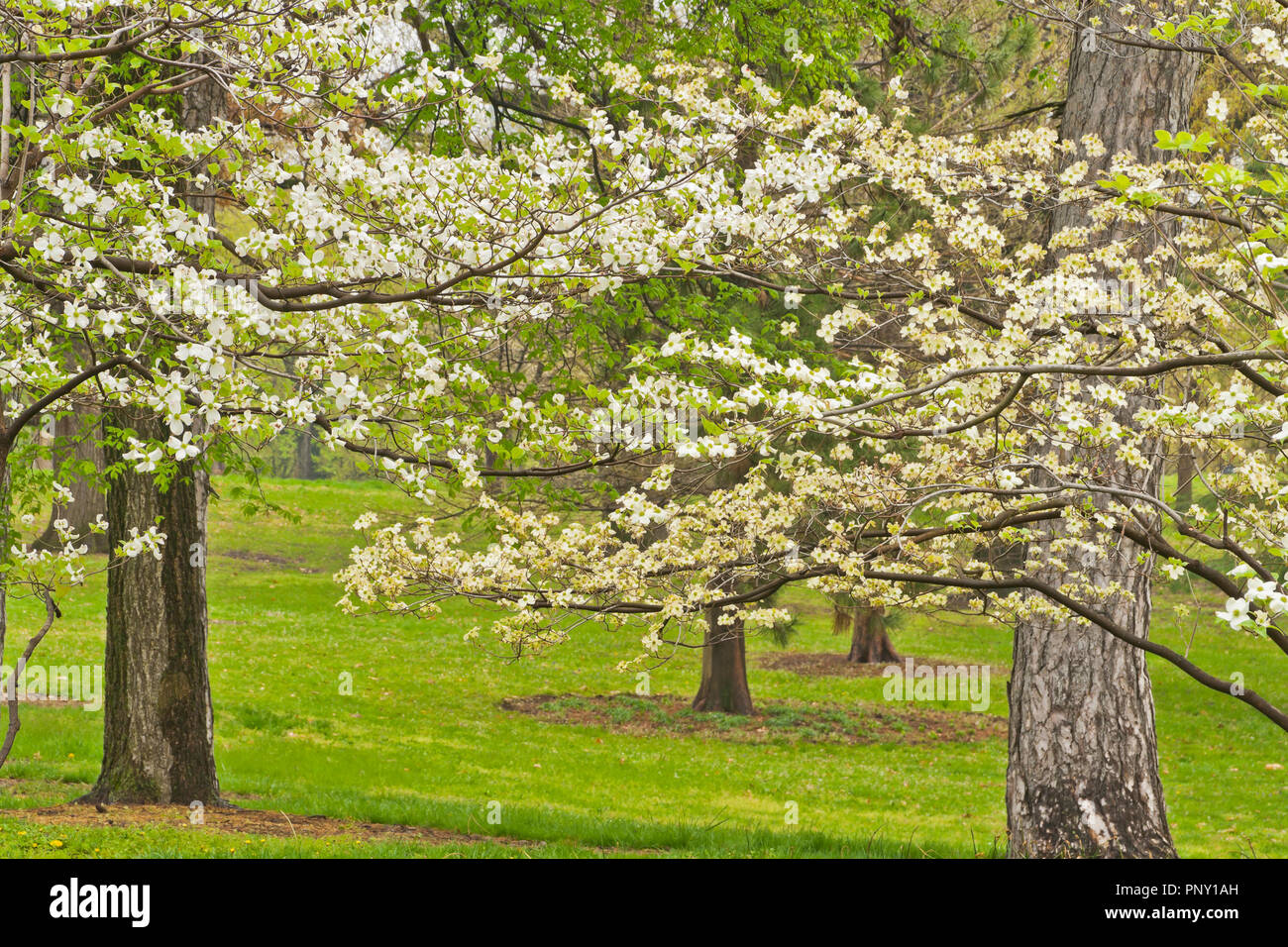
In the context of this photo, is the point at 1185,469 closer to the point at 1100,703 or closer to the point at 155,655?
the point at 1100,703

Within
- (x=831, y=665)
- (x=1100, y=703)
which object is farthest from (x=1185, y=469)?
(x=831, y=665)

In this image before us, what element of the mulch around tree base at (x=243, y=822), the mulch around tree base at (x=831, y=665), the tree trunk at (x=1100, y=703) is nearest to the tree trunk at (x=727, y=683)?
the mulch around tree base at (x=831, y=665)

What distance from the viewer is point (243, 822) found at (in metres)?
8.47

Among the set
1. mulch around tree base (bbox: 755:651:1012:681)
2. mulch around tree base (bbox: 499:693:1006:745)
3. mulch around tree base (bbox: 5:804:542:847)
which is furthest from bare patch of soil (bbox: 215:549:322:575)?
mulch around tree base (bbox: 5:804:542:847)

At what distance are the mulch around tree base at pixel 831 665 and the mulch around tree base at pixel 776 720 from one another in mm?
2559

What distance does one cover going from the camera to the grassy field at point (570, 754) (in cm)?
880

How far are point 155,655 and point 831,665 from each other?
17287 millimetres

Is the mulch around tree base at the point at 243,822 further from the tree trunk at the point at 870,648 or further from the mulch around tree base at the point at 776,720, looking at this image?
the tree trunk at the point at 870,648

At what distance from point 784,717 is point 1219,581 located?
43.6 feet

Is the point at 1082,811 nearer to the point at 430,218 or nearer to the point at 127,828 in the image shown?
the point at 430,218

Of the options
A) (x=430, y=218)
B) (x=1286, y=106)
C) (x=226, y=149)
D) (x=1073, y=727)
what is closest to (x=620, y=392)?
(x=430, y=218)

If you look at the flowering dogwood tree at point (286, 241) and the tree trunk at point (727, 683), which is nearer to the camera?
the flowering dogwood tree at point (286, 241)

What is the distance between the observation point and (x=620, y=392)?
585 cm

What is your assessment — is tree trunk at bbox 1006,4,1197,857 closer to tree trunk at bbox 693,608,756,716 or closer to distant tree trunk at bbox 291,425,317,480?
tree trunk at bbox 693,608,756,716
